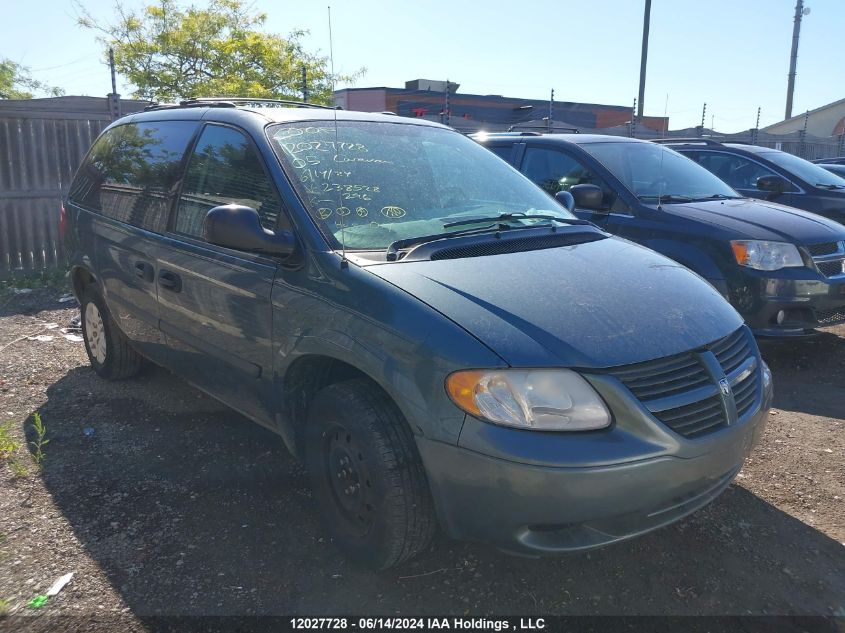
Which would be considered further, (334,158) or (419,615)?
(334,158)

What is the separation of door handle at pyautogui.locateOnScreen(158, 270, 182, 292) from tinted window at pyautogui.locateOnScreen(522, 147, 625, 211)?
11.6 feet

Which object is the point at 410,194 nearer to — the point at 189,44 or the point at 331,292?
the point at 331,292

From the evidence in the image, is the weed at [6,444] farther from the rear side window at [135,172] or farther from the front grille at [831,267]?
the front grille at [831,267]

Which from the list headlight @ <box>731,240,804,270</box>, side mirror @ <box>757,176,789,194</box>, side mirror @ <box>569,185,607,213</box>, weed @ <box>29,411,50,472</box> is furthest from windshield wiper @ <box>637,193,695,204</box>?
weed @ <box>29,411,50,472</box>

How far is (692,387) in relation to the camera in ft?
8.21

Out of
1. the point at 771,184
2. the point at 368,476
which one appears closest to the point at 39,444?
Answer: the point at 368,476

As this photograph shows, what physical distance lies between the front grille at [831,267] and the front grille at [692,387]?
10.3ft

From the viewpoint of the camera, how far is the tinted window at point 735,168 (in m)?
8.20

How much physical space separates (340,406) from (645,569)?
145 centimetres

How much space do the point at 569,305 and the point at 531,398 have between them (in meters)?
0.49

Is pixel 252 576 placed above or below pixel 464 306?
below

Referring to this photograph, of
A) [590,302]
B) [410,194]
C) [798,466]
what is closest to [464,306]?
[590,302]

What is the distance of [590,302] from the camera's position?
8.73ft

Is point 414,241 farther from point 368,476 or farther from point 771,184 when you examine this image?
point 771,184
